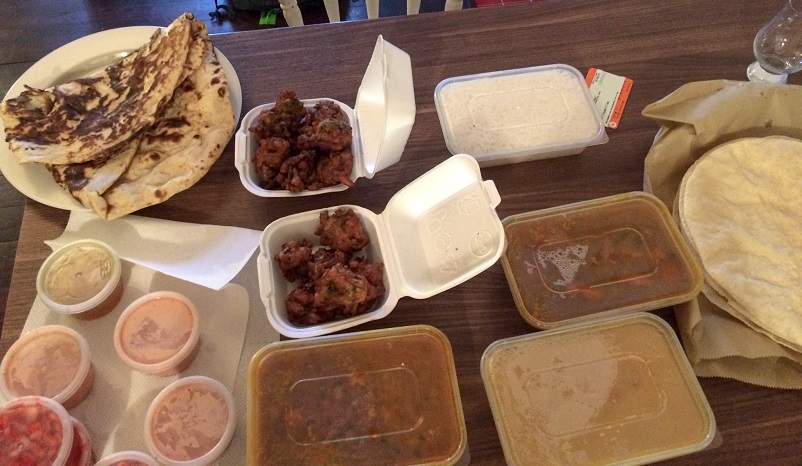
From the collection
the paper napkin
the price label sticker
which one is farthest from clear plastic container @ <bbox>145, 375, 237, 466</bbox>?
the price label sticker

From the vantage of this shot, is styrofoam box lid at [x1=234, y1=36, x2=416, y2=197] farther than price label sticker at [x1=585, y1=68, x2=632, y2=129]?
No

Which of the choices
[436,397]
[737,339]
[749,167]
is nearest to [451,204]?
[436,397]

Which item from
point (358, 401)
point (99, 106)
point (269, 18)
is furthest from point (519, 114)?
point (269, 18)

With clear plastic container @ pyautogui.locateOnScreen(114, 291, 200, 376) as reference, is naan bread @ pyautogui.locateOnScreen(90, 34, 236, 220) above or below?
above

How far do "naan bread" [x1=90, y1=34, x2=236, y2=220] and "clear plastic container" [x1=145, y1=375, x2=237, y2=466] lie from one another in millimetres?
503

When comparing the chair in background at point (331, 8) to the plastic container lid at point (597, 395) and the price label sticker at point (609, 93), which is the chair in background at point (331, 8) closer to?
the price label sticker at point (609, 93)

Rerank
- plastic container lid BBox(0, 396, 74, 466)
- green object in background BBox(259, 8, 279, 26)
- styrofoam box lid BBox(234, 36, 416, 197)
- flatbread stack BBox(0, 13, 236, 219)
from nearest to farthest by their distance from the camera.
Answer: plastic container lid BBox(0, 396, 74, 466)
styrofoam box lid BBox(234, 36, 416, 197)
flatbread stack BBox(0, 13, 236, 219)
green object in background BBox(259, 8, 279, 26)

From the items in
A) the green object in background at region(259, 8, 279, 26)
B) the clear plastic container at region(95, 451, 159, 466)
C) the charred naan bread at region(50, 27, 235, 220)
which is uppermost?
the charred naan bread at region(50, 27, 235, 220)

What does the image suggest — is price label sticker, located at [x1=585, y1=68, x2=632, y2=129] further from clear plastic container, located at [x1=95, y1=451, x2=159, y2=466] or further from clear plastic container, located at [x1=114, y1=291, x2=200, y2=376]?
clear plastic container, located at [x1=95, y1=451, x2=159, y2=466]

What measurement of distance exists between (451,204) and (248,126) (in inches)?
23.1

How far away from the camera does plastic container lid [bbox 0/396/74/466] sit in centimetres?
94

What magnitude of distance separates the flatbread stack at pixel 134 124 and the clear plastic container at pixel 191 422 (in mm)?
502

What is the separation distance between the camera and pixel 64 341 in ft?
3.71

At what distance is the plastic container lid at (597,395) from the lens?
948 mm
